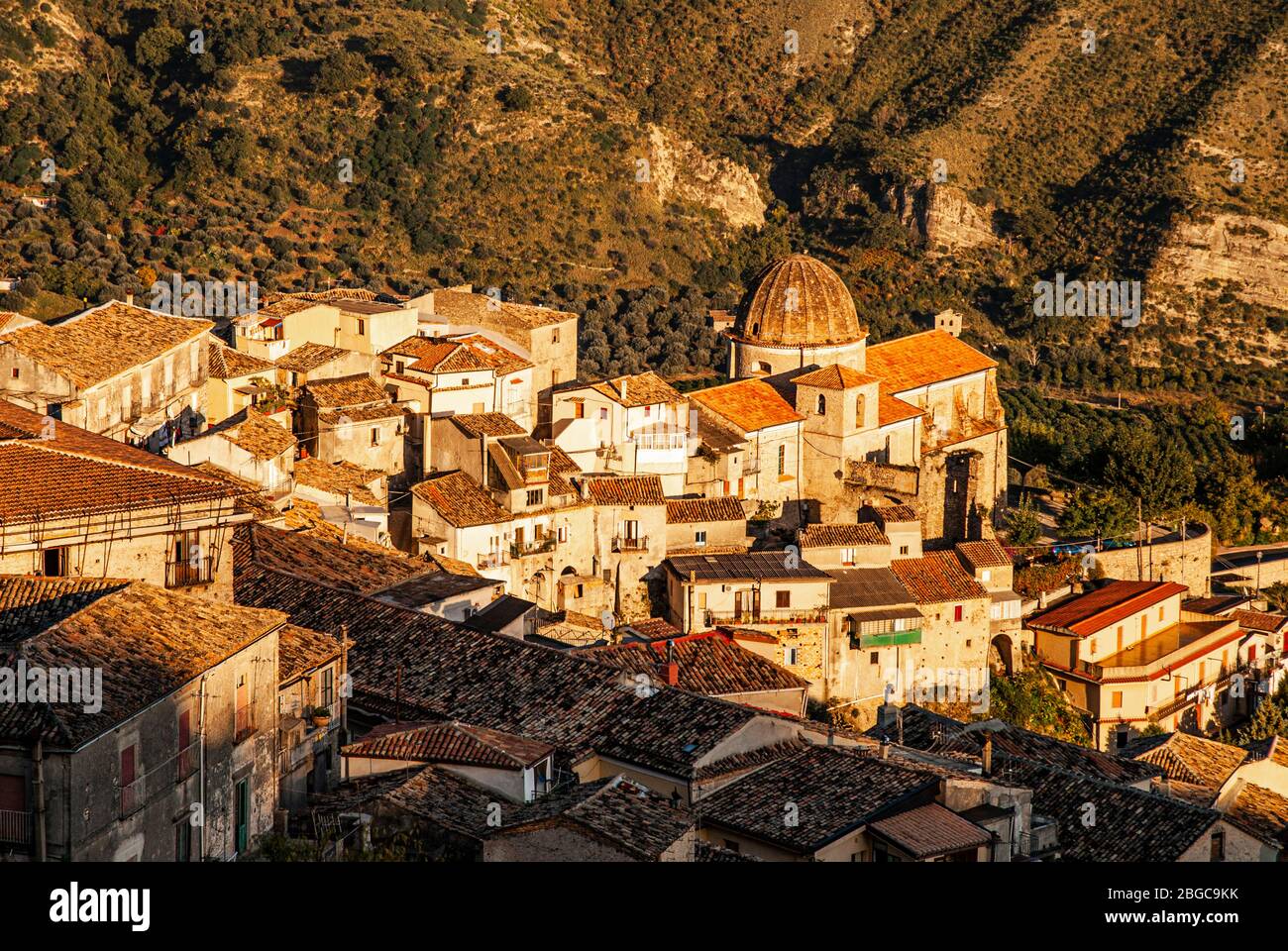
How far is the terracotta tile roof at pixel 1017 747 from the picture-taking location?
1190 inches

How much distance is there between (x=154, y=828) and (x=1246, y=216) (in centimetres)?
7371

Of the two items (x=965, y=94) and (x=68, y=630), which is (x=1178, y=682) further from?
(x=965, y=94)

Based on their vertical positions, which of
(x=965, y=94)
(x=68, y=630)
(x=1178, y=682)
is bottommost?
(x=1178, y=682)

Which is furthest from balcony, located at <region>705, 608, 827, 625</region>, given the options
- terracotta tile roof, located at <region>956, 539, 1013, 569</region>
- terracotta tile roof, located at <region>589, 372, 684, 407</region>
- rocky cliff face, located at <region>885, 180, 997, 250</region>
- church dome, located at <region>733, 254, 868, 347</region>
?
rocky cliff face, located at <region>885, 180, 997, 250</region>

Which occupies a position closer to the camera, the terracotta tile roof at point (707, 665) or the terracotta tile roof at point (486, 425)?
the terracotta tile roof at point (707, 665)

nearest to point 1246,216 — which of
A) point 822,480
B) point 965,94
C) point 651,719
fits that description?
point 965,94

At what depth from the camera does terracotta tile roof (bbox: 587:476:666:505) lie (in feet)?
132

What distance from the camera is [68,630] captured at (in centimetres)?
1844

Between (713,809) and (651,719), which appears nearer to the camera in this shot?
(713,809)

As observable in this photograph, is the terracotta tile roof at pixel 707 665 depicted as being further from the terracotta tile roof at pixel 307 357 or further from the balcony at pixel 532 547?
the terracotta tile roof at pixel 307 357

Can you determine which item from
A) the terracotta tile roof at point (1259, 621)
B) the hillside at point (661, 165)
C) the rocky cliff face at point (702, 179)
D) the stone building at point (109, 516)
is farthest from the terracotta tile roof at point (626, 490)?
the rocky cliff face at point (702, 179)

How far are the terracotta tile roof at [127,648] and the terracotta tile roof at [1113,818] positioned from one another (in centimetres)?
1094

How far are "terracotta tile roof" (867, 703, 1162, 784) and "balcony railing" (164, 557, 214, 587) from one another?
34.8 feet

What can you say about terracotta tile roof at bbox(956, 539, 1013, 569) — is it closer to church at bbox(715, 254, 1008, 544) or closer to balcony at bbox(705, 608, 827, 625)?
church at bbox(715, 254, 1008, 544)
